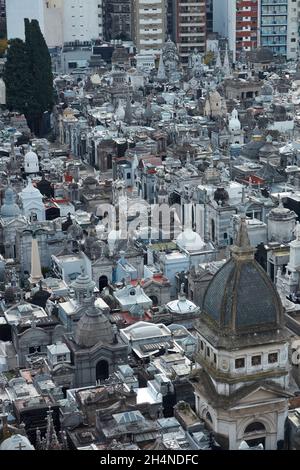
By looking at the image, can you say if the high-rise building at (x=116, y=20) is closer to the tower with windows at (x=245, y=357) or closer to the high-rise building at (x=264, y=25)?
the high-rise building at (x=264, y=25)

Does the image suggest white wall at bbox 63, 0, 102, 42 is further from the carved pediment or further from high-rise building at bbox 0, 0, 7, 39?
the carved pediment

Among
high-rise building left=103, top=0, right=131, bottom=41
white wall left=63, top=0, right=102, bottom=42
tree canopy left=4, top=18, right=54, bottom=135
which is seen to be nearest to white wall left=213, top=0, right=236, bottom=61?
high-rise building left=103, top=0, right=131, bottom=41

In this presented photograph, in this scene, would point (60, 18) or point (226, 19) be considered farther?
point (226, 19)

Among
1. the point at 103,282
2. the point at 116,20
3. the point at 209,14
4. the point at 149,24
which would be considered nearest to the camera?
the point at 103,282

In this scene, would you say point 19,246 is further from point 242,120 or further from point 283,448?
point 242,120

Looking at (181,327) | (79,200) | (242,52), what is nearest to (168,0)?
(242,52)

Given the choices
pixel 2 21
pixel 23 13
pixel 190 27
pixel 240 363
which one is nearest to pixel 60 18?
pixel 23 13

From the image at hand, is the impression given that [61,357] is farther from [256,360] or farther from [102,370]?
[256,360]
